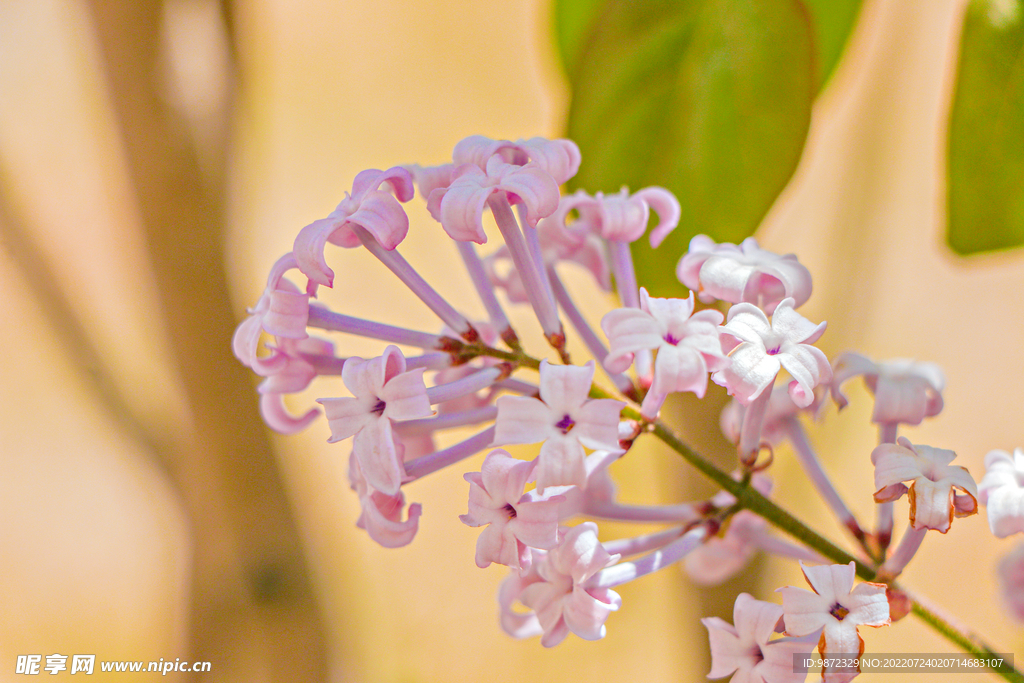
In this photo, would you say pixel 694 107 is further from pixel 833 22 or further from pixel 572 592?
pixel 572 592

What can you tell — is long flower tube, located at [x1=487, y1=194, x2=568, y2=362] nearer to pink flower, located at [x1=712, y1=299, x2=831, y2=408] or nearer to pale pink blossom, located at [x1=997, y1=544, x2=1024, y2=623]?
pink flower, located at [x1=712, y1=299, x2=831, y2=408]

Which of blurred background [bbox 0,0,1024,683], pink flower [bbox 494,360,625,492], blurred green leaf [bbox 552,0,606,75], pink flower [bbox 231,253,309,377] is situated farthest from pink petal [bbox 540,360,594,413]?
blurred background [bbox 0,0,1024,683]

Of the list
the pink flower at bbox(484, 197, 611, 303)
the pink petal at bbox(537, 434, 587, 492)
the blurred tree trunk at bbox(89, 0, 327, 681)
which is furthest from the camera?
the blurred tree trunk at bbox(89, 0, 327, 681)

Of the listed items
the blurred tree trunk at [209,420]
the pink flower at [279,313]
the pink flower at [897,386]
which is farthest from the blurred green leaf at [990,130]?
the blurred tree trunk at [209,420]

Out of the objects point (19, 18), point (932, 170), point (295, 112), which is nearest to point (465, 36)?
point (295, 112)

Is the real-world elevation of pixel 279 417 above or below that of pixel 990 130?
below

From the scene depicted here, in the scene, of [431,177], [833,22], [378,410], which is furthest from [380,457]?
[833,22]
